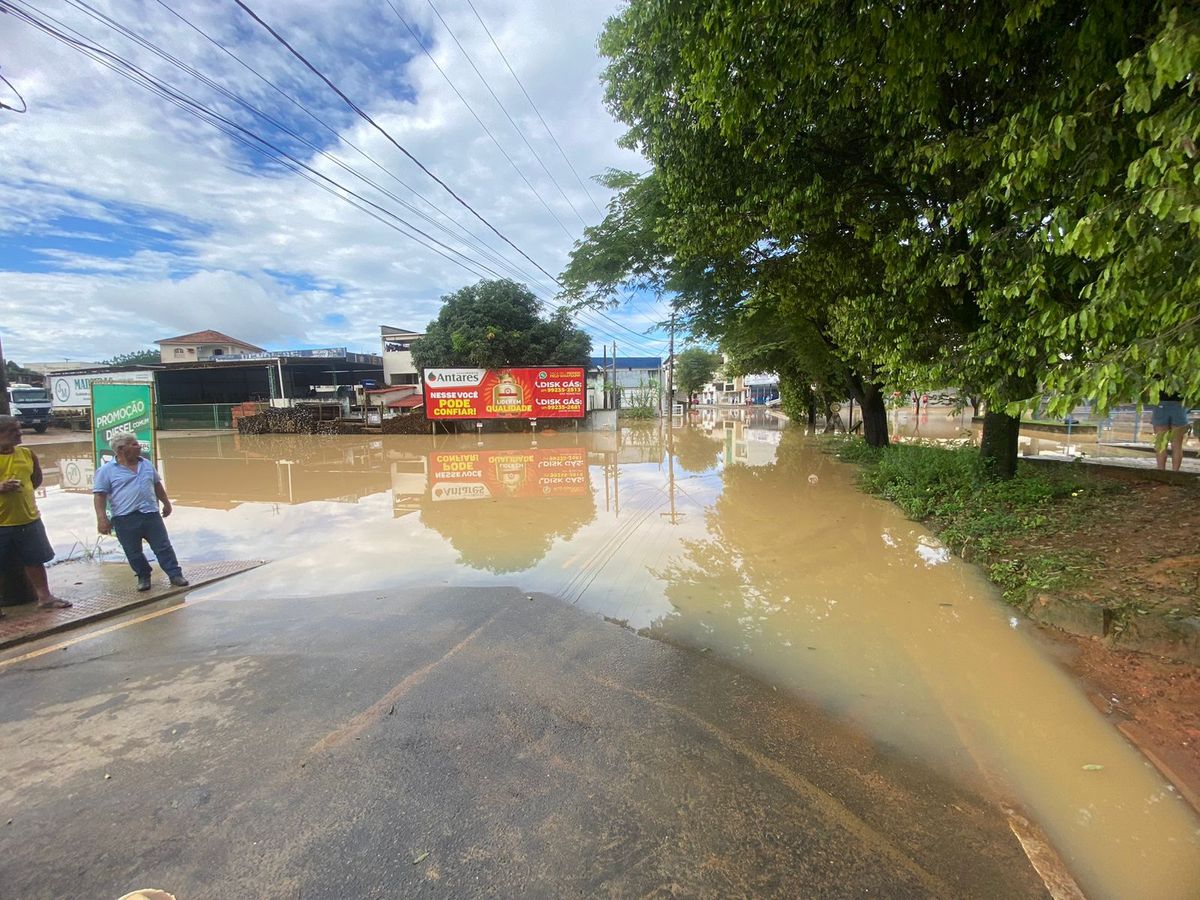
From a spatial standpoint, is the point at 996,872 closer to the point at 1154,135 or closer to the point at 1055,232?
the point at 1154,135

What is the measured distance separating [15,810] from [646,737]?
9.32 ft

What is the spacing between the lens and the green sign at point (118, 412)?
22.4 feet

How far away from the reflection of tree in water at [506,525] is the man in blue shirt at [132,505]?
285 centimetres

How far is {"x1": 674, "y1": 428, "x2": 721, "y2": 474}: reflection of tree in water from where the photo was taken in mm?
14867

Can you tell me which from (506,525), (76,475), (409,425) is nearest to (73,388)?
(409,425)

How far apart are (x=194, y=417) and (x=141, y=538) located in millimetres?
29833

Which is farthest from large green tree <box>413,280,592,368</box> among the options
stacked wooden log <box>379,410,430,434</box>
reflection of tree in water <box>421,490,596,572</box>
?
reflection of tree in water <box>421,490,596,572</box>

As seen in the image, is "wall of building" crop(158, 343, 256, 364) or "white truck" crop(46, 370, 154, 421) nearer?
"white truck" crop(46, 370, 154, 421)

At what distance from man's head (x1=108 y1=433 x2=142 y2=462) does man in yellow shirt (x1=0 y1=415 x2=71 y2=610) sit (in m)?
0.54

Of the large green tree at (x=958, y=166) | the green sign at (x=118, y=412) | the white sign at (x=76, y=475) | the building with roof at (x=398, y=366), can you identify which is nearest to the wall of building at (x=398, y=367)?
the building with roof at (x=398, y=366)

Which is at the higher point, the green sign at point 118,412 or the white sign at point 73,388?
the white sign at point 73,388

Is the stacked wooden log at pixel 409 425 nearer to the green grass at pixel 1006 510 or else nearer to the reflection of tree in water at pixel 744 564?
the reflection of tree in water at pixel 744 564

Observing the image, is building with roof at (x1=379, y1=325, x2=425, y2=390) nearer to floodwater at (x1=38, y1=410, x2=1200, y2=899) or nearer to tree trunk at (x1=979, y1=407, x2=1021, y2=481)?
floodwater at (x1=38, y1=410, x2=1200, y2=899)

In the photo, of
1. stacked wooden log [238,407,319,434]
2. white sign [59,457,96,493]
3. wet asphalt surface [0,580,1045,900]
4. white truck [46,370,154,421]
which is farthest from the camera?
stacked wooden log [238,407,319,434]
